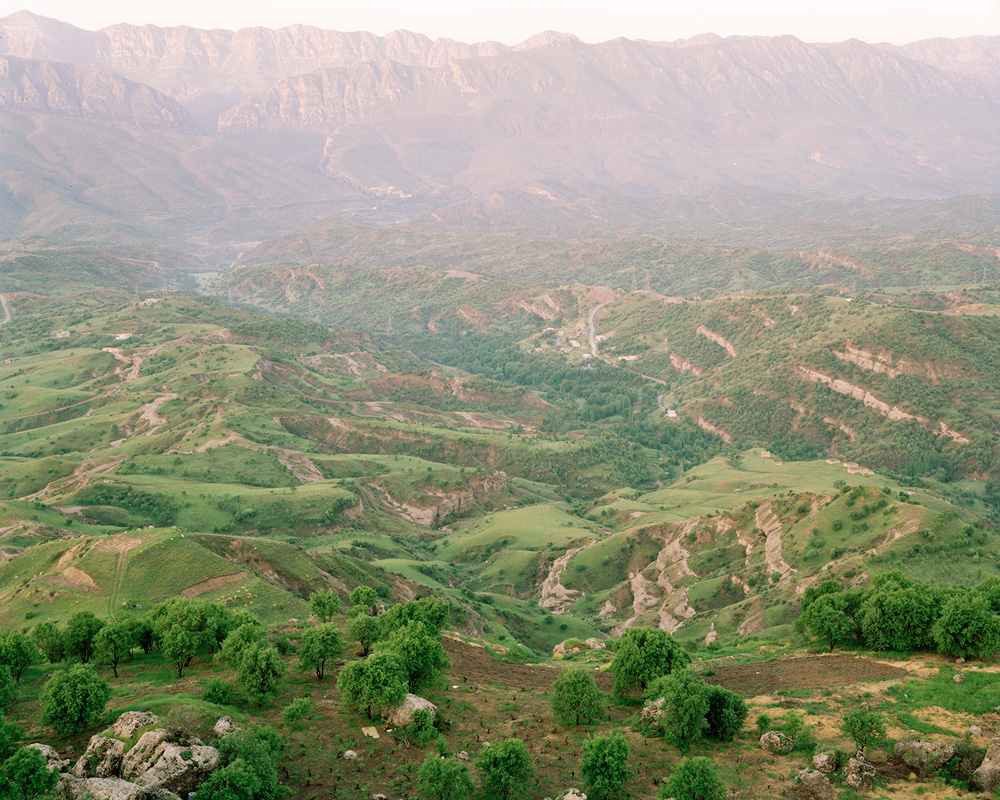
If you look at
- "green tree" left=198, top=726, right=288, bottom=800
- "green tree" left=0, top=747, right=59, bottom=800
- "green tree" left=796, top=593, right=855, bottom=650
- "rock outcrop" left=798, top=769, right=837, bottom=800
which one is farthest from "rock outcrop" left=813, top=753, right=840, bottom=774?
"green tree" left=0, top=747, right=59, bottom=800

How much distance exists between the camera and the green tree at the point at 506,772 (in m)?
39.7

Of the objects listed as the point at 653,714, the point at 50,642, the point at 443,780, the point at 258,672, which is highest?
the point at 443,780

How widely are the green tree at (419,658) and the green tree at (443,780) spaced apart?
10.9 m

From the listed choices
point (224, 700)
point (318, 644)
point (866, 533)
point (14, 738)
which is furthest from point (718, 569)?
point (14, 738)

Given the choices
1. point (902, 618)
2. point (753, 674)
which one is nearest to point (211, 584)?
point (753, 674)

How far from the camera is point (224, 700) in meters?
47.0

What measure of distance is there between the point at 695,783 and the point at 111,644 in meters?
39.0

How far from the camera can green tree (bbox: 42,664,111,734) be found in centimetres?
4144

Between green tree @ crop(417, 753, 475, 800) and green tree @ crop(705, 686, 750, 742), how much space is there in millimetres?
16605

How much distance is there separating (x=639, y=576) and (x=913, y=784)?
234ft

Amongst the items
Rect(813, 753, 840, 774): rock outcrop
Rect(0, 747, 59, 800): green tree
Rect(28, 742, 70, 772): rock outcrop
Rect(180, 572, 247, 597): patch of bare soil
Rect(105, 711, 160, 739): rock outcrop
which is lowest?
Rect(180, 572, 247, 597): patch of bare soil

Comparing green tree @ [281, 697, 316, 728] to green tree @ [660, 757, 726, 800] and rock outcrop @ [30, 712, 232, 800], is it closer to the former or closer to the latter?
rock outcrop @ [30, 712, 232, 800]

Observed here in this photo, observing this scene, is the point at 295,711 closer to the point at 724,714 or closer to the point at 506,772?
the point at 506,772

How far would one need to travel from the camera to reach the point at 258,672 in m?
47.4
